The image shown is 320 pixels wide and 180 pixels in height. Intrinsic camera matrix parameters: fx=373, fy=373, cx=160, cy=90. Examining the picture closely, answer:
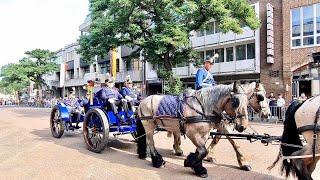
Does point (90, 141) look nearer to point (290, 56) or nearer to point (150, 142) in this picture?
point (150, 142)

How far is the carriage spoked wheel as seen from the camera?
31.5ft

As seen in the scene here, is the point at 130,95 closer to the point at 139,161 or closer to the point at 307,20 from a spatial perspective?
the point at 139,161

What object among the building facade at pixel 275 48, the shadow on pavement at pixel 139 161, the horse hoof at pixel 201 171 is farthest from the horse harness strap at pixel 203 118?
the building facade at pixel 275 48

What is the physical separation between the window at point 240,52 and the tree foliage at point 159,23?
7.64 metres

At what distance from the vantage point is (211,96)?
7438 millimetres

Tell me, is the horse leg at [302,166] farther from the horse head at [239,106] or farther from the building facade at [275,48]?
the building facade at [275,48]

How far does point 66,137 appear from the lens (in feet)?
44.6

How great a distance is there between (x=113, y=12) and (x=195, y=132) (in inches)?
580

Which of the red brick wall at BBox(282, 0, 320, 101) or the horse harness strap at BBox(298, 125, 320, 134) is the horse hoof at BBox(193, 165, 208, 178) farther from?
the red brick wall at BBox(282, 0, 320, 101)

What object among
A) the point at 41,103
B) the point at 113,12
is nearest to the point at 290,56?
the point at 113,12

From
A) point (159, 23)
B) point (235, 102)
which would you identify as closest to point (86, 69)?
point (159, 23)

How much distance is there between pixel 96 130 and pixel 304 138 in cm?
609

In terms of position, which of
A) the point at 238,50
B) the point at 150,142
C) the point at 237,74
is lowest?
the point at 150,142

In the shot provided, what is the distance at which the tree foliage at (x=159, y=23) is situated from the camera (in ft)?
63.2
